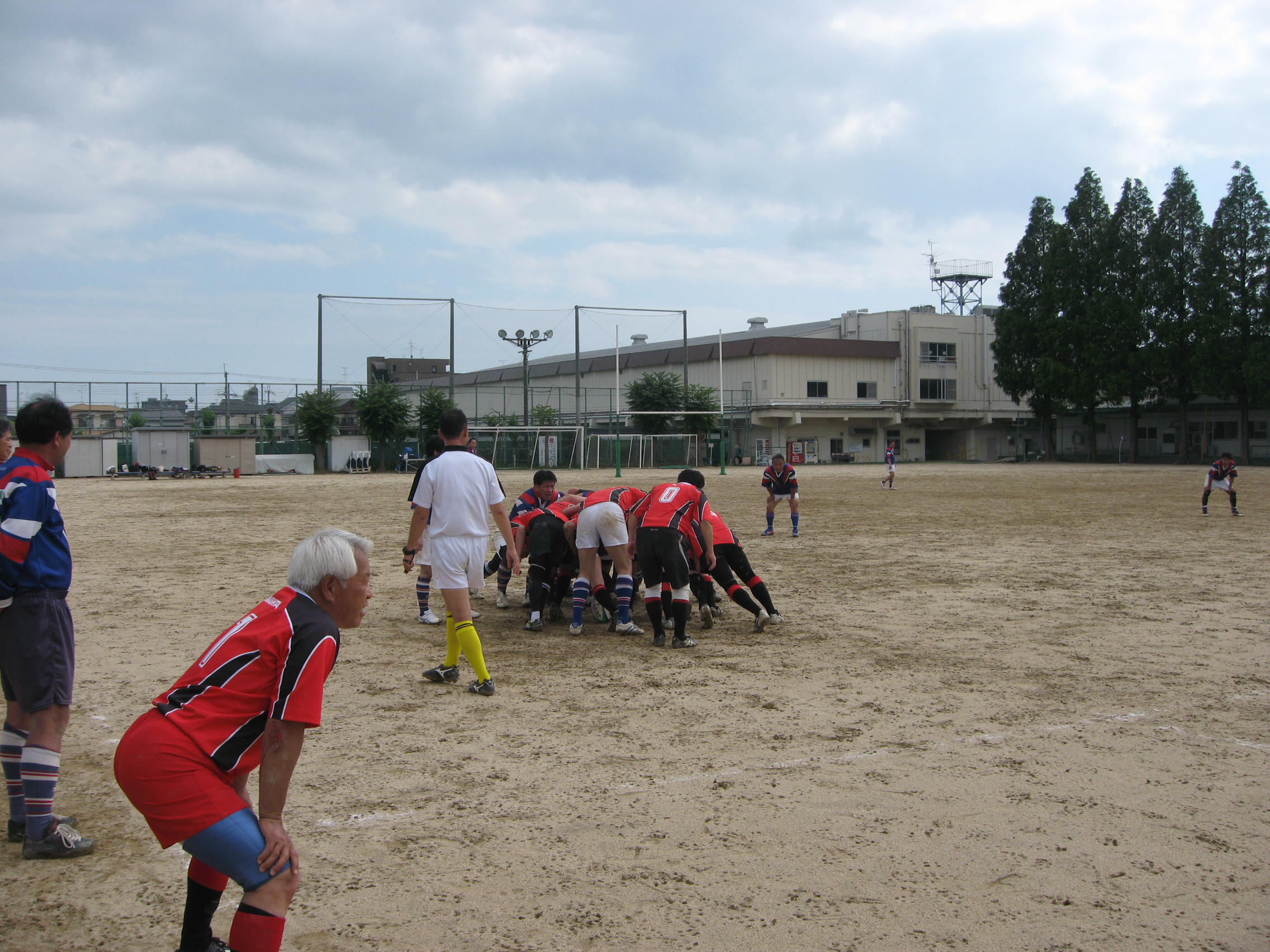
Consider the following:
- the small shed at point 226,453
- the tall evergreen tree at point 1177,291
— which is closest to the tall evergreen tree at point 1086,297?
the tall evergreen tree at point 1177,291

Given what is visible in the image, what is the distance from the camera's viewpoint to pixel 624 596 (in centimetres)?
841

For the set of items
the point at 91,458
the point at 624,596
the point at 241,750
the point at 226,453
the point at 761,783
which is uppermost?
the point at 226,453

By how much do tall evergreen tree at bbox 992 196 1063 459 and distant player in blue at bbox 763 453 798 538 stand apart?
48.0 metres

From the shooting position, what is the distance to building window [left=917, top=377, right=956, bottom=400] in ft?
220

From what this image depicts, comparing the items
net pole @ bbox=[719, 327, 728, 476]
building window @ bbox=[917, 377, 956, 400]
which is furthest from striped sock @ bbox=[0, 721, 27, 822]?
building window @ bbox=[917, 377, 956, 400]

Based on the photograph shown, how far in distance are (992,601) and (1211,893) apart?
20.8 ft

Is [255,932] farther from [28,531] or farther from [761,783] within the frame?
[761,783]

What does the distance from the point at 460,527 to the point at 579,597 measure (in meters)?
2.41

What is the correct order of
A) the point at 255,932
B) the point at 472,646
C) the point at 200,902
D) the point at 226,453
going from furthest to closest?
1. the point at 226,453
2. the point at 472,646
3. the point at 200,902
4. the point at 255,932

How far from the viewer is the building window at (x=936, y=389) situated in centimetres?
6700

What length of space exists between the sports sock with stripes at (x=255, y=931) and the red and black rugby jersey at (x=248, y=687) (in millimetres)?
376

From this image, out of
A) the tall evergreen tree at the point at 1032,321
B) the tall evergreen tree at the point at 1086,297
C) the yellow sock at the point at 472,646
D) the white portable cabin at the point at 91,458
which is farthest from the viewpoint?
the tall evergreen tree at the point at 1032,321

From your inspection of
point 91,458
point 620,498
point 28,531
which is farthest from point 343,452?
point 28,531

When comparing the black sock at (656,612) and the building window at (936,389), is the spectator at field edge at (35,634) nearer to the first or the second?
the black sock at (656,612)
